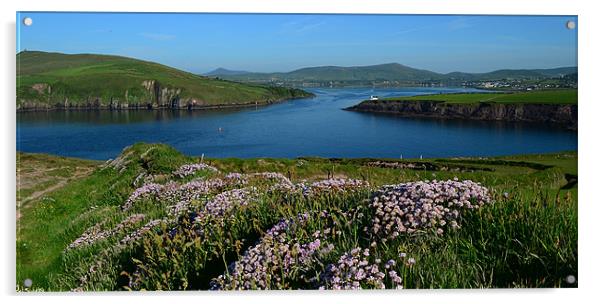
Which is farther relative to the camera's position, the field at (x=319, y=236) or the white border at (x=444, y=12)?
the white border at (x=444, y=12)

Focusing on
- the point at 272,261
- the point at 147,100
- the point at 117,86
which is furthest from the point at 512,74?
the point at 117,86

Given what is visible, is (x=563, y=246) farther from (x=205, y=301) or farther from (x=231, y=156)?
(x=231, y=156)

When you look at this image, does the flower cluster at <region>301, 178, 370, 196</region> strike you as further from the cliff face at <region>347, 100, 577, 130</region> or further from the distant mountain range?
the cliff face at <region>347, 100, 577, 130</region>

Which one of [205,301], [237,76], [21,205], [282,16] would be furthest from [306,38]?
[21,205]

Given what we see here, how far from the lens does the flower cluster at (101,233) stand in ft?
21.7

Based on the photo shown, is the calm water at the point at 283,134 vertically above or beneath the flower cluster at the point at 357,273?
above

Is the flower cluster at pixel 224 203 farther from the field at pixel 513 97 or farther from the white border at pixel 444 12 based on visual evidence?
the field at pixel 513 97

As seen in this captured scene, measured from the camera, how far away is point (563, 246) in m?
5.50

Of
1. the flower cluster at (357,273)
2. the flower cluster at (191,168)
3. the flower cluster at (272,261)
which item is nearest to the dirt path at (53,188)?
the flower cluster at (191,168)

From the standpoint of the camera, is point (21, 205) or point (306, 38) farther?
point (306, 38)

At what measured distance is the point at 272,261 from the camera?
516cm

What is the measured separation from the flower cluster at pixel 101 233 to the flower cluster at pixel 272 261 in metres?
1.97

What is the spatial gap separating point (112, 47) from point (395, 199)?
4889mm
